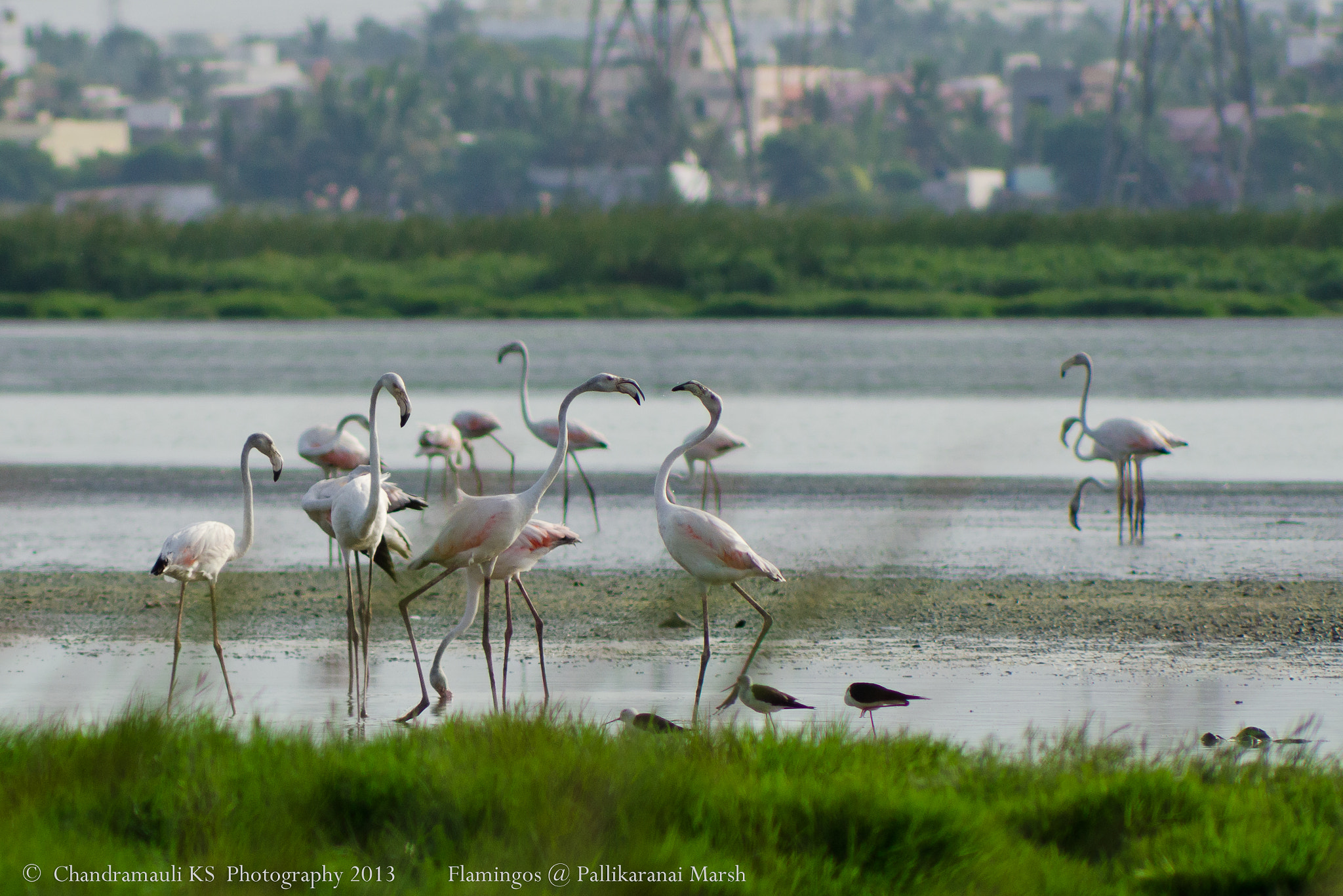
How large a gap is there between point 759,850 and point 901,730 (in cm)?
133

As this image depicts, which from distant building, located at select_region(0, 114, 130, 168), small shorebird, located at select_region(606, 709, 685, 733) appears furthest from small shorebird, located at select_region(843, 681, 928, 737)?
distant building, located at select_region(0, 114, 130, 168)

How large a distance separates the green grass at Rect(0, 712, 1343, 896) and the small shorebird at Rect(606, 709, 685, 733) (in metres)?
0.08

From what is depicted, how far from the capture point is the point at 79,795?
465cm

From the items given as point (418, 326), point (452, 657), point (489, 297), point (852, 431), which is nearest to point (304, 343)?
point (418, 326)

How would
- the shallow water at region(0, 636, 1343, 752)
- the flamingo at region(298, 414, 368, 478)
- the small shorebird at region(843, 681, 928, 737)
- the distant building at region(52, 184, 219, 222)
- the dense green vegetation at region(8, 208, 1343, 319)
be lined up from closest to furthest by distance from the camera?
the small shorebird at region(843, 681, 928, 737), the shallow water at region(0, 636, 1343, 752), the flamingo at region(298, 414, 368, 478), the dense green vegetation at region(8, 208, 1343, 319), the distant building at region(52, 184, 219, 222)

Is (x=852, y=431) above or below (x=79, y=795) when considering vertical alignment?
below

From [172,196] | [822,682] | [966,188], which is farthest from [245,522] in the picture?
[966,188]

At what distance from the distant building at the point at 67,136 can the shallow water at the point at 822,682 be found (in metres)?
126

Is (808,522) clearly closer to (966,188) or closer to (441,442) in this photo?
(441,442)

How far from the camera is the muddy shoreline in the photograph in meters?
8.87

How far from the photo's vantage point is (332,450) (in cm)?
1073

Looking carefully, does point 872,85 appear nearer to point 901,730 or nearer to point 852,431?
point 852,431

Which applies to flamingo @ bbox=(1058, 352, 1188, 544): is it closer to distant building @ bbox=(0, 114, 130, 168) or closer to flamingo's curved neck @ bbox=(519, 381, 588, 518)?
flamingo's curved neck @ bbox=(519, 381, 588, 518)

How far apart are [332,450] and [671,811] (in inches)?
258
